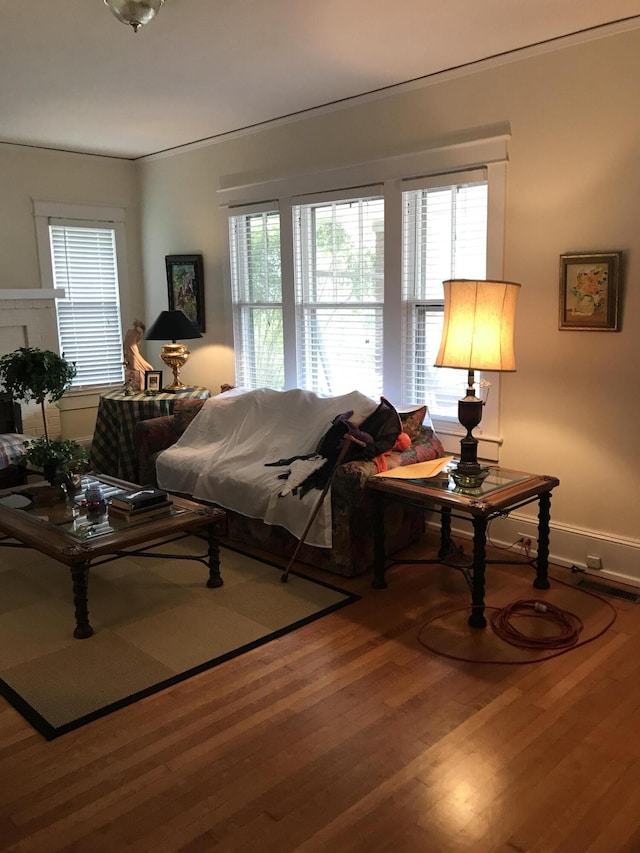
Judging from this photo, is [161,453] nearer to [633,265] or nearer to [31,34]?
[31,34]

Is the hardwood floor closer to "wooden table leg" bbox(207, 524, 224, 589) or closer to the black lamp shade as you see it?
"wooden table leg" bbox(207, 524, 224, 589)

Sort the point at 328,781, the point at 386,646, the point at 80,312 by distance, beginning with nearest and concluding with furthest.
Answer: the point at 328,781
the point at 386,646
the point at 80,312

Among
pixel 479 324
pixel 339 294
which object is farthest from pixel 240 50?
pixel 479 324

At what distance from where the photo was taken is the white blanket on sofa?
381cm

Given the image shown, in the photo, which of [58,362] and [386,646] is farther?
[58,362]

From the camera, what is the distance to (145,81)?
13.0ft

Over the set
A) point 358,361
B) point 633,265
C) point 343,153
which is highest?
point 343,153

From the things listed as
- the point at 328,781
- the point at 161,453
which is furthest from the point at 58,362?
the point at 328,781

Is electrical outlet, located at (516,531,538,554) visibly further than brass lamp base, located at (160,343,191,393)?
No

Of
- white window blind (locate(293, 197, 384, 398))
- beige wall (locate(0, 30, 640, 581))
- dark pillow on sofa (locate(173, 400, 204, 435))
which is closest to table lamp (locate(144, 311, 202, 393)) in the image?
dark pillow on sofa (locate(173, 400, 204, 435))

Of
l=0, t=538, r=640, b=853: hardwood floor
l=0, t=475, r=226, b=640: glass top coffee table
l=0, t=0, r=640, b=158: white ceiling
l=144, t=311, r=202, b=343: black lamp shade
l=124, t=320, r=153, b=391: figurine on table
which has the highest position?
l=0, t=0, r=640, b=158: white ceiling

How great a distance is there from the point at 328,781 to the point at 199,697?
2.19 feet

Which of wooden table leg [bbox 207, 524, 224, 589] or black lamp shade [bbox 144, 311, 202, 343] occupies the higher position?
black lamp shade [bbox 144, 311, 202, 343]

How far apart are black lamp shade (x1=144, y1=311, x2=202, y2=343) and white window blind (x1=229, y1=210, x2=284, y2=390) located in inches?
16.0
